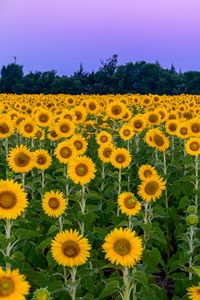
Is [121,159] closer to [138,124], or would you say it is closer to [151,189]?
[151,189]

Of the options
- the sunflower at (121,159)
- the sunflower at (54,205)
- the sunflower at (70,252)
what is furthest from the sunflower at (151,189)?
the sunflower at (70,252)

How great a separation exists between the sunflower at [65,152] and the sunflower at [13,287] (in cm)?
548

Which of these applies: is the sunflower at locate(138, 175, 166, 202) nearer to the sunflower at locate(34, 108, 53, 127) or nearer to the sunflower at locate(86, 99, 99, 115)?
the sunflower at locate(34, 108, 53, 127)

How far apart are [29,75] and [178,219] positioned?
135ft

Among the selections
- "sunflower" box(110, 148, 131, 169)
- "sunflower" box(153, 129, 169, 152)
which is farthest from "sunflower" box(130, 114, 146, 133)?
"sunflower" box(110, 148, 131, 169)

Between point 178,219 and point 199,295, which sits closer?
point 199,295

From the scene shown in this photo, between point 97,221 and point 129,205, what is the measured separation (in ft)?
10.6

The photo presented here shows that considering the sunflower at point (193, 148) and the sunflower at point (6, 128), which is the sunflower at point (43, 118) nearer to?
the sunflower at point (6, 128)

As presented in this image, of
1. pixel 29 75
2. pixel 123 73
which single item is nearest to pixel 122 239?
pixel 123 73

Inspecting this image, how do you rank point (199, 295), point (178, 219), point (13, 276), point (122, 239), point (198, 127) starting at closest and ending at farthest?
point (13, 276)
point (199, 295)
point (122, 239)
point (178, 219)
point (198, 127)

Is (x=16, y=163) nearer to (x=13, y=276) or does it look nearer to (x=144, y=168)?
(x=144, y=168)

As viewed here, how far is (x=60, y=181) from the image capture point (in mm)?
8977

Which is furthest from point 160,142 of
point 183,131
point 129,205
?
point 129,205

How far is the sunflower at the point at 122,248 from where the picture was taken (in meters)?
4.46
